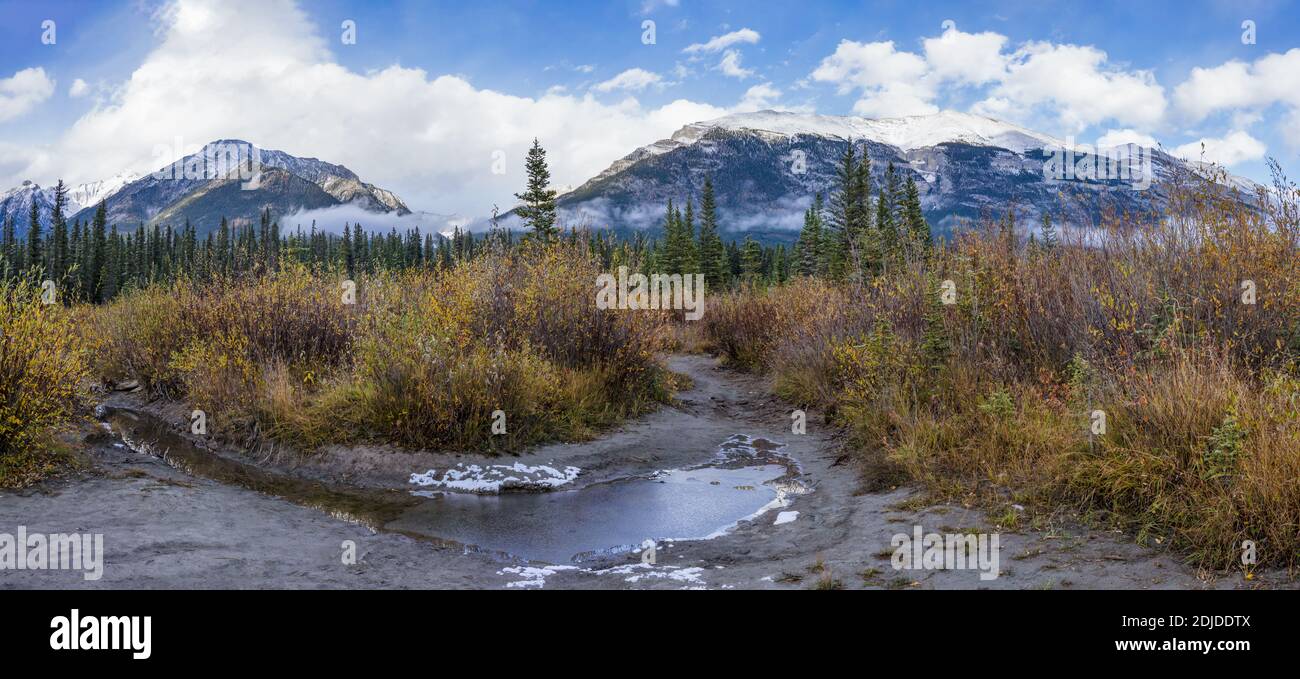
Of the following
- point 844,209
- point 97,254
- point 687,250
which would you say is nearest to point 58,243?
point 97,254

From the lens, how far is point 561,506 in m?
8.95

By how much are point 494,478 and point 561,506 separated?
4.49ft

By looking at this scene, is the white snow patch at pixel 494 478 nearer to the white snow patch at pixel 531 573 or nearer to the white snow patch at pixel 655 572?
the white snow patch at pixel 531 573

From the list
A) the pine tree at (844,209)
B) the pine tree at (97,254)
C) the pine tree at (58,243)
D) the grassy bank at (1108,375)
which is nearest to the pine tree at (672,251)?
the pine tree at (844,209)

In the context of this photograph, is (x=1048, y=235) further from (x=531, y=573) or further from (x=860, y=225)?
(x=860, y=225)

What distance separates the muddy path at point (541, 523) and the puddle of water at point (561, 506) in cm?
4

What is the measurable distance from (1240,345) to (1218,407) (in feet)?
7.81

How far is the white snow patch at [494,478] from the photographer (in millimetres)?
9641

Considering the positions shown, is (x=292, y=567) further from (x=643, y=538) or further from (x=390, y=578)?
(x=643, y=538)

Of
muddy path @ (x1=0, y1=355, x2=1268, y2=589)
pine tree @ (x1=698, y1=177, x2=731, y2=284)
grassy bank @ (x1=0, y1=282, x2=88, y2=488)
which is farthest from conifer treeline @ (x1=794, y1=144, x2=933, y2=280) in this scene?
grassy bank @ (x1=0, y1=282, x2=88, y2=488)

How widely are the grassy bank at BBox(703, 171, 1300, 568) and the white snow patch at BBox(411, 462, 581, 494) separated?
14.1 ft

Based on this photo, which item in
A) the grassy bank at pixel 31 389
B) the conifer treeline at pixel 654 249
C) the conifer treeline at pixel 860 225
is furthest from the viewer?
the conifer treeline at pixel 654 249

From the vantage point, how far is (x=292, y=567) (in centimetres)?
610

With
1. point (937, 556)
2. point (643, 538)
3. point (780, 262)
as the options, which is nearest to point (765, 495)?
point (643, 538)
